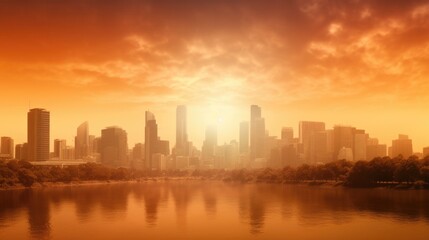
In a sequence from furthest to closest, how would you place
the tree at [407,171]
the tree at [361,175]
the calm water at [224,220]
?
the tree at [361,175]
the tree at [407,171]
the calm water at [224,220]

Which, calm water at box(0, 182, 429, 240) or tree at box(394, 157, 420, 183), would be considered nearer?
calm water at box(0, 182, 429, 240)

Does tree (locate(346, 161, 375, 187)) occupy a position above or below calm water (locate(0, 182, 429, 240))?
above

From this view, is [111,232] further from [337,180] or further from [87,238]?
[337,180]

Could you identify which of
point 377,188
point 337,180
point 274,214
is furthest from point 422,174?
point 274,214

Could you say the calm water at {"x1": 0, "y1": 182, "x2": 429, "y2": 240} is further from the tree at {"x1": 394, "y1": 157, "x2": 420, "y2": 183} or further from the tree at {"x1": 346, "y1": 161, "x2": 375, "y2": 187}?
the tree at {"x1": 346, "y1": 161, "x2": 375, "y2": 187}

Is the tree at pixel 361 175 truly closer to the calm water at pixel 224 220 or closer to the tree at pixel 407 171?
the tree at pixel 407 171

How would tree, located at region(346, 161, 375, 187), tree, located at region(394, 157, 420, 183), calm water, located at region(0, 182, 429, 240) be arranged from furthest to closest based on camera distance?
tree, located at region(346, 161, 375, 187) < tree, located at region(394, 157, 420, 183) < calm water, located at region(0, 182, 429, 240)

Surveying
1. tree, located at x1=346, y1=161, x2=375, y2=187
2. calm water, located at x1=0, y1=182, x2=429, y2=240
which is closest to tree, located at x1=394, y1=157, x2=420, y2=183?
tree, located at x1=346, y1=161, x2=375, y2=187

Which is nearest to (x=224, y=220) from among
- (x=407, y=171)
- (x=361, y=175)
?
(x=407, y=171)

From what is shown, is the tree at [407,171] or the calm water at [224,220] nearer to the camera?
the calm water at [224,220]

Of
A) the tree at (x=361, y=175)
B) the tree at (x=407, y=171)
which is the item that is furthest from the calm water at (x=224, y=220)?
the tree at (x=361, y=175)

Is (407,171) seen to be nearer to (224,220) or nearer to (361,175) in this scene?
(361,175)
